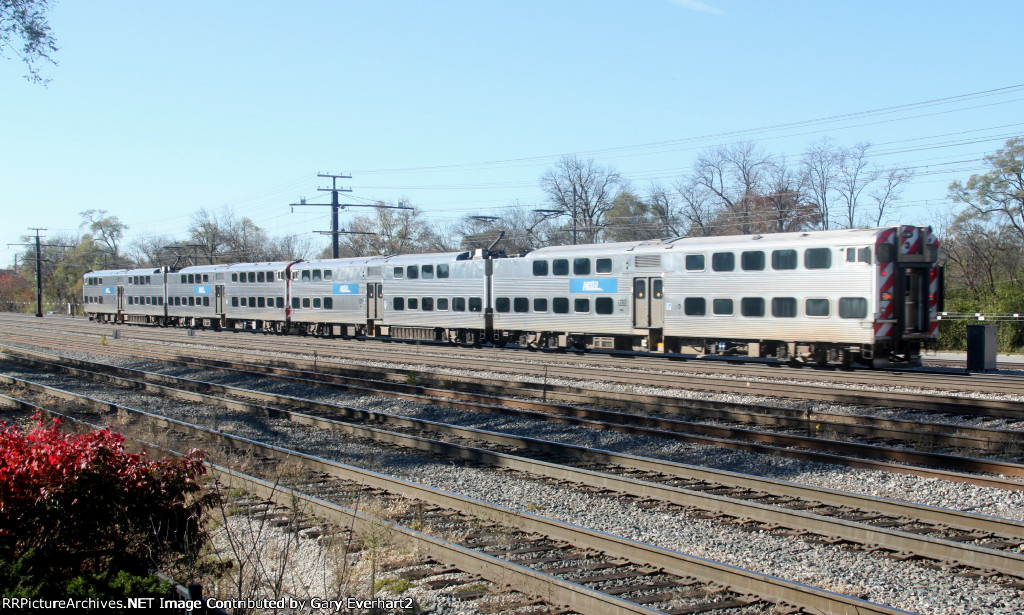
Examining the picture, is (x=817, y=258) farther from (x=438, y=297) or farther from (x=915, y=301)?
(x=438, y=297)

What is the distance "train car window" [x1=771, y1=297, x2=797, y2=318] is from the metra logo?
17.1ft

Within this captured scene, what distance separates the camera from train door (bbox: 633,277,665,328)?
23.8m

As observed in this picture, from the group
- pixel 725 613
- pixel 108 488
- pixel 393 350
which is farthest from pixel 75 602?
pixel 393 350

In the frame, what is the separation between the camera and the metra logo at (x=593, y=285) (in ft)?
82.0

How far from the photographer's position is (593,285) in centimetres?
2552

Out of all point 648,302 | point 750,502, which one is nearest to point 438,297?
point 648,302

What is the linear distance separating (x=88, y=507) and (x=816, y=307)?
17821 millimetres

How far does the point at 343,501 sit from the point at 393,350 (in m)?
21.1

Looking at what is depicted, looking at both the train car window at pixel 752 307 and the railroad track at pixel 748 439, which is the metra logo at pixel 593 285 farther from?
the railroad track at pixel 748 439

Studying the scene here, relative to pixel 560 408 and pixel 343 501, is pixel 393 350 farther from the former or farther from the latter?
pixel 343 501

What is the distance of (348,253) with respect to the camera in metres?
79.8

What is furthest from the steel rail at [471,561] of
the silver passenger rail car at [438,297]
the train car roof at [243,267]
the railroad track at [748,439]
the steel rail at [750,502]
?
the train car roof at [243,267]

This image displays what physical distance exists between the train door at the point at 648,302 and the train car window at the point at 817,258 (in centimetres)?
439

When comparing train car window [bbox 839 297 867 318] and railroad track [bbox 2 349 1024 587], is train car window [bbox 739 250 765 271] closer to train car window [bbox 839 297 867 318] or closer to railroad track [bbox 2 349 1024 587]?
train car window [bbox 839 297 867 318]
